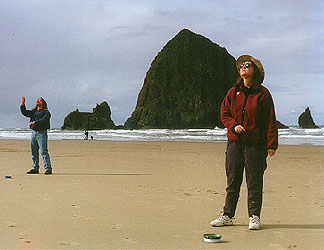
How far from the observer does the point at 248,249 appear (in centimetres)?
411

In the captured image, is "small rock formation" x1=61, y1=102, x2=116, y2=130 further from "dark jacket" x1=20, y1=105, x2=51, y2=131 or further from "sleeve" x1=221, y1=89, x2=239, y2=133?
"sleeve" x1=221, y1=89, x2=239, y2=133

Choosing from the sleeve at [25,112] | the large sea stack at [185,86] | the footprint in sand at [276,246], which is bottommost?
the footprint in sand at [276,246]

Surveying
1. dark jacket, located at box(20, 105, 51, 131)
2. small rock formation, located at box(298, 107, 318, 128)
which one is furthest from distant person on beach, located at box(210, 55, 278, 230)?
small rock formation, located at box(298, 107, 318, 128)

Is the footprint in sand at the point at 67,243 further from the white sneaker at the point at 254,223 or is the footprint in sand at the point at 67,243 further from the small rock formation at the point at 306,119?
the small rock formation at the point at 306,119

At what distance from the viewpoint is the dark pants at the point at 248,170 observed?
4934mm

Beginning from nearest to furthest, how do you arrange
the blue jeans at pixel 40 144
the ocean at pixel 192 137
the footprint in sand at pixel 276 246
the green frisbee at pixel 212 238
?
1. the footprint in sand at pixel 276 246
2. the green frisbee at pixel 212 238
3. the blue jeans at pixel 40 144
4. the ocean at pixel 192 137

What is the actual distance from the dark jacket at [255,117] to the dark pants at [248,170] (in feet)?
0.34

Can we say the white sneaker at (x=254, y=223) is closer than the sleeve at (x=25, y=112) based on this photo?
Yes

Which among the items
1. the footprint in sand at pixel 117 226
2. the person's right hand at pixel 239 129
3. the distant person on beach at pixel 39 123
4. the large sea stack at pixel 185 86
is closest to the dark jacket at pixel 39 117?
the distant person on beach at pixel 39 123

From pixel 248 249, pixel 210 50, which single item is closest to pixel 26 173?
pixel 248 249

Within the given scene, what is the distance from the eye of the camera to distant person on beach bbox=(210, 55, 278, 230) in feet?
15.9

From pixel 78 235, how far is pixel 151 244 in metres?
0.82

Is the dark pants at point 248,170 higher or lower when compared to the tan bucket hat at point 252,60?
lower

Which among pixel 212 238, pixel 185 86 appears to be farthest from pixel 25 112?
pixel 185 86
